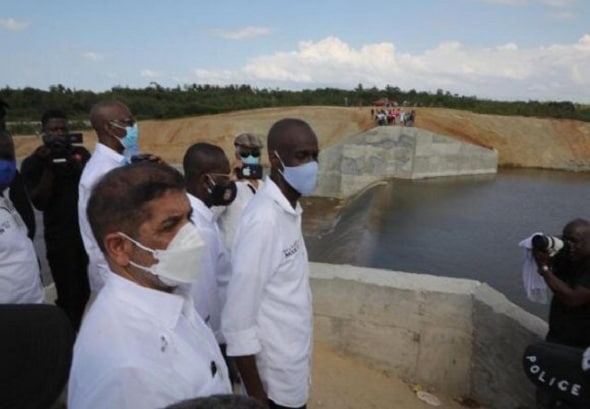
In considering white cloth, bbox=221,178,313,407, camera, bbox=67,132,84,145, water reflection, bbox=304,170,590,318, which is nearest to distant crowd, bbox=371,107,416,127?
water reflection, bbox=304,170,590,318

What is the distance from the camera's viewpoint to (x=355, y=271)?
4.60 m

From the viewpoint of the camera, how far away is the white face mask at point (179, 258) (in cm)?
155

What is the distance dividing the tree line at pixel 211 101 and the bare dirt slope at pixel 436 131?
5461 millimetres

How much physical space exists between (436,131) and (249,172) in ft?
103

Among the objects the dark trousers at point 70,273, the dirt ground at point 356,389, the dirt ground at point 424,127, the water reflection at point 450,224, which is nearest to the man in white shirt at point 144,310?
the dirt ground at point 356,389

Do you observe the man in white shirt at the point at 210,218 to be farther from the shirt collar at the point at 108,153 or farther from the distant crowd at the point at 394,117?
the distant crowd at the point at 394,117

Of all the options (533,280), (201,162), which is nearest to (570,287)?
(533,280)

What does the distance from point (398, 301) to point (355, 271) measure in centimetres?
50

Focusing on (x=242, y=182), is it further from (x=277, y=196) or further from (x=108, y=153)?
(x=277, y=196)

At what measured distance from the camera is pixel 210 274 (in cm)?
273

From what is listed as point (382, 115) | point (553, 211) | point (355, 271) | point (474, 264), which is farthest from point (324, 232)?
point (382, 115)

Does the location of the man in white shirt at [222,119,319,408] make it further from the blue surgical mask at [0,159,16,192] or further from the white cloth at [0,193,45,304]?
the blue surgical mask at [0,159,16,192]

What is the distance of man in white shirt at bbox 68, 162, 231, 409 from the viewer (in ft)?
4.29

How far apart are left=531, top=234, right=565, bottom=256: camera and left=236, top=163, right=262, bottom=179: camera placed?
2.08 meters
